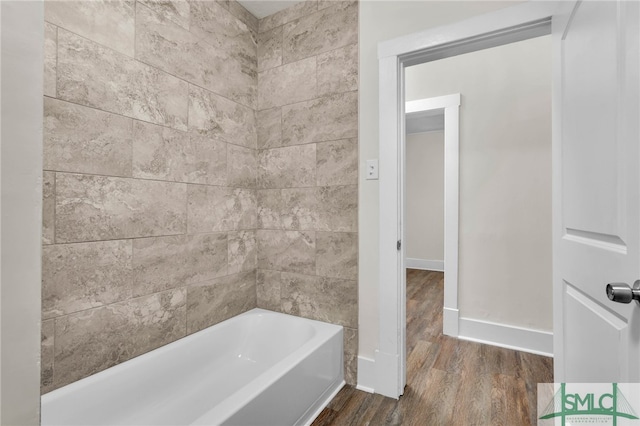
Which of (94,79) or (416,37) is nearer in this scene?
(94,79)

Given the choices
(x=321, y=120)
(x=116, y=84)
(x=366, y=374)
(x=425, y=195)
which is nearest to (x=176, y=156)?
(x=116, y=84)

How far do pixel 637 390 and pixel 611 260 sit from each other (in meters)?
0.32

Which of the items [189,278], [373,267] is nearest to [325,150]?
[373,267]

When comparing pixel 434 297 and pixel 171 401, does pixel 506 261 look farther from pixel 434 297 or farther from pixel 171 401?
pixel 171 401

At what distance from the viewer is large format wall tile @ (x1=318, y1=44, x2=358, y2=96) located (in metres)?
1.94

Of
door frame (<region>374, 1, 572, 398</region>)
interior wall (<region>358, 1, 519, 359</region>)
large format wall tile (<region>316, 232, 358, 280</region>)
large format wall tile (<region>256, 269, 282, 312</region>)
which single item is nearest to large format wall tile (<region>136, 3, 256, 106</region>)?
interior wall (<region>358, 1, 519, 359</region>)

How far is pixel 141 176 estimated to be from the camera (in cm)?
158

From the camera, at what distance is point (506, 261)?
8.12 ft

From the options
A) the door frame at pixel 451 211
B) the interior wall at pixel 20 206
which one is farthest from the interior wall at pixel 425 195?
the interior wall at pixel 20 206

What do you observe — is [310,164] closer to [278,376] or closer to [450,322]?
[278,376]

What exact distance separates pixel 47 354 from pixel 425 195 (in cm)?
518

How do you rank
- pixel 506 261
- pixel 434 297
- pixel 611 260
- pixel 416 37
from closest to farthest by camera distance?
1. pixel 611 260
2. pixel 416 37
3. pixel 506 261
4. pixel 434 297

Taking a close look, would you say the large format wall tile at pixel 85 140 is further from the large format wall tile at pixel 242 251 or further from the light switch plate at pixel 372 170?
the light switch plate at pixel 372 170

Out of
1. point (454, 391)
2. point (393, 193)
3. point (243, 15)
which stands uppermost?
point (243, 15)
